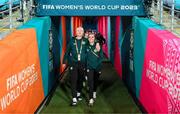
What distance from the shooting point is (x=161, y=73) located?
22.4ft

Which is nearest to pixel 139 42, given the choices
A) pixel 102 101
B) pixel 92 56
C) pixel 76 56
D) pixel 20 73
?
pixel 92 56

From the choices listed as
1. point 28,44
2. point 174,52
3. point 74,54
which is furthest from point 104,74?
point 174,52

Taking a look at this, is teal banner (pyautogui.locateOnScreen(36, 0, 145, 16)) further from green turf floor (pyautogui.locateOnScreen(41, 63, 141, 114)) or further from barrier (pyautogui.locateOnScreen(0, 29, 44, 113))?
green turf floor (pyautogui.locateOnScreen(41, 63, 141, 114))

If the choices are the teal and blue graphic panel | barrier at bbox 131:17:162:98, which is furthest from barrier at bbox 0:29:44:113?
barrier at bbox 131:17:162:98

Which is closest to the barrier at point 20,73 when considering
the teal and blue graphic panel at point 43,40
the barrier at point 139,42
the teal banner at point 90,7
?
the teal and blue graphic panel at point 43,40

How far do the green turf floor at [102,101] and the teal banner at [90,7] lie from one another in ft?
6.25

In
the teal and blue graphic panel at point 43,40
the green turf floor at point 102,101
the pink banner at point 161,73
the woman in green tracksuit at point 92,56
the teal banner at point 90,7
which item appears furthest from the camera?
the teal banner at point 90,7

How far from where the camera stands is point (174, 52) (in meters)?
6.25

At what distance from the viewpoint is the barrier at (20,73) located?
5.70 metres

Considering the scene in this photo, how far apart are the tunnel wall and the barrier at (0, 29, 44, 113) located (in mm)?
2020

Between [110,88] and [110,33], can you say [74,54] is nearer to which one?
[110,88]

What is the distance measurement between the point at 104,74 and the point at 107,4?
4050 mm

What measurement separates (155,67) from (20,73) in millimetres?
2261

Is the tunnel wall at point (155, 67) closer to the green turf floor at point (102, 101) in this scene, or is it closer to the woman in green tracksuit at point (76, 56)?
the green turf floor at point (102, 101)
